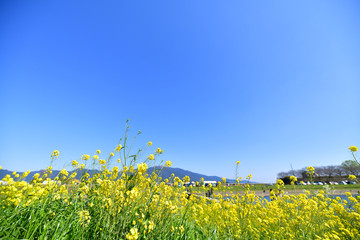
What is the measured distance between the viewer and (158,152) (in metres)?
A: 2.67

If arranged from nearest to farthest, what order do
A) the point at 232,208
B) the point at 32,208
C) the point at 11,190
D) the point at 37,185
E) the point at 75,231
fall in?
the point at 75,231 < the point at 32,208 < the point at 11,190 < the point at 37,185 < the point at 232,208

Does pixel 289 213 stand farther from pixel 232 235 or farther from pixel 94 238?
pixel 94 238

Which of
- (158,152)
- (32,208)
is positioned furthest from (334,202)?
(32,208)

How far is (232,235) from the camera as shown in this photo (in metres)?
3.48

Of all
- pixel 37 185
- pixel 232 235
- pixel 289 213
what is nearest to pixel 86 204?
pixel 37 185

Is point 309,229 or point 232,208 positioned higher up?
point 232,208

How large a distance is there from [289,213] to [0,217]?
18.7 feet

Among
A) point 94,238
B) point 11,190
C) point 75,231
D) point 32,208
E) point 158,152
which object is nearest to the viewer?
point 94,238

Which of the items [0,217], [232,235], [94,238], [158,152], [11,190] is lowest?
[232,235]

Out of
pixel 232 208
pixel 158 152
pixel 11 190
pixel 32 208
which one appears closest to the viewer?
pixel 32 208

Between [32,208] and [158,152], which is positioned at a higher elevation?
[158,152]

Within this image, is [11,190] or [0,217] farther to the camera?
[11,190]

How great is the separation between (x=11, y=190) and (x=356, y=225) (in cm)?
804

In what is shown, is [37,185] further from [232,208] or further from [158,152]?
[232,208]
